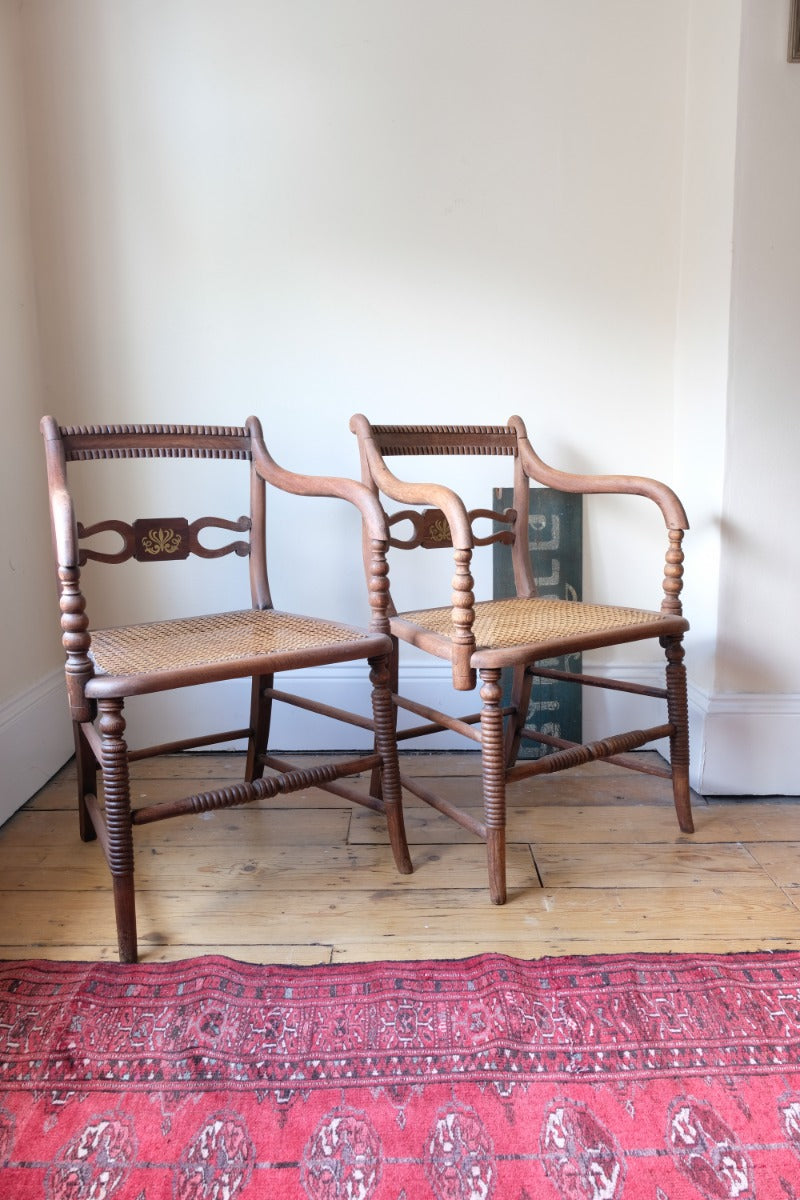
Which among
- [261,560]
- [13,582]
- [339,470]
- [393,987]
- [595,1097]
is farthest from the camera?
[339,470]

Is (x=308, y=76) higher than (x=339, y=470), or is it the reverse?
(x=308, y=76)

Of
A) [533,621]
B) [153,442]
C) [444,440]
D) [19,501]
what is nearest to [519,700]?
[533,621]

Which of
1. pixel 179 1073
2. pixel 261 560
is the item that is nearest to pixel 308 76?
pixel 261 560

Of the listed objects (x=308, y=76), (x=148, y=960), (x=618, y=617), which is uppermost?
(x=308, y=76)

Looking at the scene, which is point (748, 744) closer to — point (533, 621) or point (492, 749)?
point (533, 621)

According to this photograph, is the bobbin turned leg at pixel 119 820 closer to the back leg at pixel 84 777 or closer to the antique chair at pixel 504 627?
the back leg at pixel 84 777

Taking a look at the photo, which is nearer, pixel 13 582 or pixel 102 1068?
pixel 102 1068

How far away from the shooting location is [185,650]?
1255 millimetres

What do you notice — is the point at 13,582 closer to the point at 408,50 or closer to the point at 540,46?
the point at 408,50

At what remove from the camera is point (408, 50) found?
5.89 feet

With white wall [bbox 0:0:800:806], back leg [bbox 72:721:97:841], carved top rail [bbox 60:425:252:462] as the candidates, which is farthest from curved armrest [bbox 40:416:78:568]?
white wall [bbox 0:0:800:806]

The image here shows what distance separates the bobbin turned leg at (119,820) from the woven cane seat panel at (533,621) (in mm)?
552

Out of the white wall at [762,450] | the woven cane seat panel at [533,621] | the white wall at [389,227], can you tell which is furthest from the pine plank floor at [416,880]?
the woven cane seat panel at [533,621]

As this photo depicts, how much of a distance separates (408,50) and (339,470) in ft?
3.25
